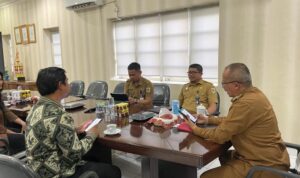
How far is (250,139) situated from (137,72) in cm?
192

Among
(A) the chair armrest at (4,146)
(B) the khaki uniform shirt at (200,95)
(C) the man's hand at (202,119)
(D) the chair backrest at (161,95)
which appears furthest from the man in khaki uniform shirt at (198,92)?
(A) the chair armrest at (4,146)

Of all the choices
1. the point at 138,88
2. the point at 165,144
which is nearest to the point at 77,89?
the point at 138,88

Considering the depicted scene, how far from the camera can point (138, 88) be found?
338cm

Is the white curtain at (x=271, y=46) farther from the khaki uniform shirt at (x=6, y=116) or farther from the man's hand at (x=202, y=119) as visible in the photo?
the khaki uniform shirt at (x=6, y=116)

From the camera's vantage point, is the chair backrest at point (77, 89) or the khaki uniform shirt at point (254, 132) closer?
the khaki uniform shirt at point (254, 132)

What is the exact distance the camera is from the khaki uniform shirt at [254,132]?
5.07ft

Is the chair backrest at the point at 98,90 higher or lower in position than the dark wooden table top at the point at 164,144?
higher

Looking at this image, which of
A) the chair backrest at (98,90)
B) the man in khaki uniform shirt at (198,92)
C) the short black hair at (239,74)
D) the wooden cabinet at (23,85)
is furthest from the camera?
the wooden cabinet at (23,85)

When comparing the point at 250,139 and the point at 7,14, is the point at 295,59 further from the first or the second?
the point at 7,14

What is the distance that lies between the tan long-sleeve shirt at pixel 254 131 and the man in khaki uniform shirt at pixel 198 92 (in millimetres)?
1166

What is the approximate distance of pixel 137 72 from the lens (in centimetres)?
323

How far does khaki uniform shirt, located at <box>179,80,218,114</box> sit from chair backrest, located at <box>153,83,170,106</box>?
35 cm

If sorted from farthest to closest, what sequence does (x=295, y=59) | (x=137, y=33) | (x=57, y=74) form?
(x=137, y=33) < (x=295, y=59) < (x=57, y=74)

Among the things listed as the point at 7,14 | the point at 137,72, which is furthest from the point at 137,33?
the point at 7,14
